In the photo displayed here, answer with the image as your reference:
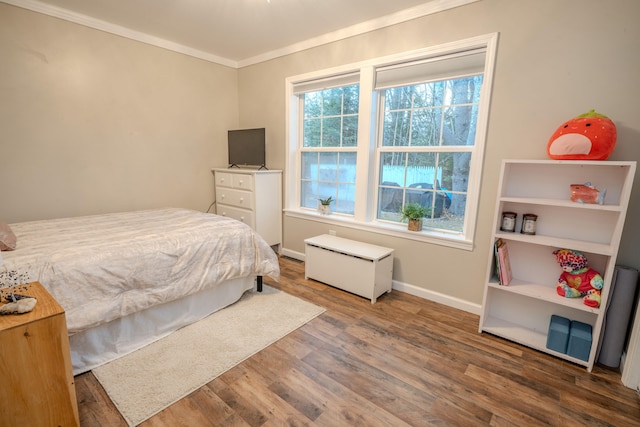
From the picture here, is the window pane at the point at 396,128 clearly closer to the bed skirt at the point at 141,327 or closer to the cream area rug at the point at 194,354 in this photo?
the cream area rug at the point at 194,354

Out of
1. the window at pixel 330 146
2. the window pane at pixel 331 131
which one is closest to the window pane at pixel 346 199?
the window at pixel 330 146

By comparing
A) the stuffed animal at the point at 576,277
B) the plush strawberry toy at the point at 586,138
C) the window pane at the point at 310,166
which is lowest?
the stuffed animal at the point at 576,277

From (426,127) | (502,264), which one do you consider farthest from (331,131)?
(502,264)

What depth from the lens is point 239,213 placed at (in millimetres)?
3623

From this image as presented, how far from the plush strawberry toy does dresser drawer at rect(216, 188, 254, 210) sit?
9.10ft

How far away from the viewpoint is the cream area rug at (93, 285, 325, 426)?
5.16 feet

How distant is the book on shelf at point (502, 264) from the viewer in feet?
6.84

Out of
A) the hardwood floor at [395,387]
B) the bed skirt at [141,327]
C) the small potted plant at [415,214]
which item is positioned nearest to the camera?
the hardwood floor at [395,387]

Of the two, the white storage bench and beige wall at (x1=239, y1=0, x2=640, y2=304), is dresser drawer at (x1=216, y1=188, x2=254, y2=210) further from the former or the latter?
beige wall at (x1=239, y1=0, x2=640, y2=304)

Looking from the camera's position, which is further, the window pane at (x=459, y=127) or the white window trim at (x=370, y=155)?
the window pane at (x=459, y=127)

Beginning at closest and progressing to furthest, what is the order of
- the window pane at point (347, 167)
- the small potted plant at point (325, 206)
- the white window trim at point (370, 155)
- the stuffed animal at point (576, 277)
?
1. the stuffed animal at point (576, 277)
2. the white window trim at point (370, 155)
3. the window pane at point (347, 167)
4. the small potted plant at point (325, 206)

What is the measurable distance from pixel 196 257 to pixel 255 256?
1.68 feet

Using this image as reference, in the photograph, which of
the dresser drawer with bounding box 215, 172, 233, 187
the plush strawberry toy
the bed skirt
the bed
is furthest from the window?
the plush strawberry toy

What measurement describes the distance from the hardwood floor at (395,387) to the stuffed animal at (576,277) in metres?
0.45
